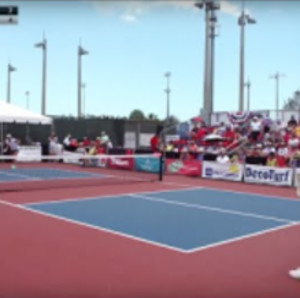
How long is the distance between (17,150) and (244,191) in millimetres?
14626

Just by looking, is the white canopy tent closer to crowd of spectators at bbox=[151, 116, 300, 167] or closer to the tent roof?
A: the tent roof

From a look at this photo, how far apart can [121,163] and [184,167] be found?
3.90 meters

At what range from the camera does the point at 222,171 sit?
18156 mm

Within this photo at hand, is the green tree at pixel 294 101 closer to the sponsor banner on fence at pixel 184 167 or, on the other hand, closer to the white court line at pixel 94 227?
the sponsor banner on fence at pixel 184 167

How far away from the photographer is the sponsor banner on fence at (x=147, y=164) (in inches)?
801

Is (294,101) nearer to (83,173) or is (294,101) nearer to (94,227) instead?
(83,173)

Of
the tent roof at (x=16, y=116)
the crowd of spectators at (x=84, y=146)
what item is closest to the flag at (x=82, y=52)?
the crowd of spectators at (x=84, y=146)

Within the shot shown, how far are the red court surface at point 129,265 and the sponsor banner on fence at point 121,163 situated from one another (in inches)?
502

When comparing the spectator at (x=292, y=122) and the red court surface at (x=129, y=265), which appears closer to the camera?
the red court surface at (x=129, y=265)

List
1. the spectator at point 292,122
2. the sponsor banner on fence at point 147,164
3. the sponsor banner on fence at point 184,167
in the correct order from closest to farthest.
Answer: the sponsor banner on fence at point 184,167 → the sponsor banner on fence at point 147,164 → the spectator at point 292,122

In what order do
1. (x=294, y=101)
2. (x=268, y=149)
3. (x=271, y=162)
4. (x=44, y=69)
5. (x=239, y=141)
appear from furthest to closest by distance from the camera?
1. (x=294, y=101)
2. (x=44, y=69)
3. (x=239, y=141)
4. (x=268, y=149)
5. (x=271, y=162)

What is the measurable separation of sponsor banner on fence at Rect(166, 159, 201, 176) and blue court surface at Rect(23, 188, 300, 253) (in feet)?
17.5

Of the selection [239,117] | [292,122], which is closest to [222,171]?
[292,122]

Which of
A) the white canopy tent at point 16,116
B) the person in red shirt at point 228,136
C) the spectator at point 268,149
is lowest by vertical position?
the spectator at point 268,149
